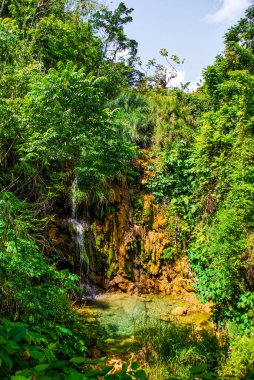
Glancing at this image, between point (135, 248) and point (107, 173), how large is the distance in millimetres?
2768

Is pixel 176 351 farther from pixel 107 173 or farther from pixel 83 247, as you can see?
pixel 107 173

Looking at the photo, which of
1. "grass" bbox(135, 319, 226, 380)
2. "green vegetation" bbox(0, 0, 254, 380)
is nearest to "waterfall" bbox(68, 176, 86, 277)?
"green vegetation" bbox(0, 0, 254, 380)

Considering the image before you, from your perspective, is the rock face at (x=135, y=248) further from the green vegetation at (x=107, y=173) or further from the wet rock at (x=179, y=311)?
the wet rock at (x=179, y=311)

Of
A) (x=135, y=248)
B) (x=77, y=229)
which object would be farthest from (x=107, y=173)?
(x=135, y=248)

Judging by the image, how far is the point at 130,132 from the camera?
1054cm

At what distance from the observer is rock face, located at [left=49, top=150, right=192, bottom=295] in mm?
8492

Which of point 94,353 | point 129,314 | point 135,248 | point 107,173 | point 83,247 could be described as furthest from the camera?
point 135,248

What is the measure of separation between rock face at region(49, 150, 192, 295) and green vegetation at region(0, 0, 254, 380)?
6.1 inches

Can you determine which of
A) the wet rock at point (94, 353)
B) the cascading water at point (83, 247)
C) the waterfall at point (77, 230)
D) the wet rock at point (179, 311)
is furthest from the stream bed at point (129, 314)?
the waterfall at point (77, 230)

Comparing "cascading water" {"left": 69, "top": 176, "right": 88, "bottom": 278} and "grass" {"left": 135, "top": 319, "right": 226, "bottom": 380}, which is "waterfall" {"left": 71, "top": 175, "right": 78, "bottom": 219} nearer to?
"cascading water" {"left": 69, "top": 176, "right": 88, "bottom": 278}

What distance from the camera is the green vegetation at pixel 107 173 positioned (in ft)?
11.7

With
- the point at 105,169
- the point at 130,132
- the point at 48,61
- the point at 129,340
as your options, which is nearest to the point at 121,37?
the point at 48,61

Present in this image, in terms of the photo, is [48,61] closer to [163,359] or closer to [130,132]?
[130,132]

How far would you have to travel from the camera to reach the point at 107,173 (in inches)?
305
